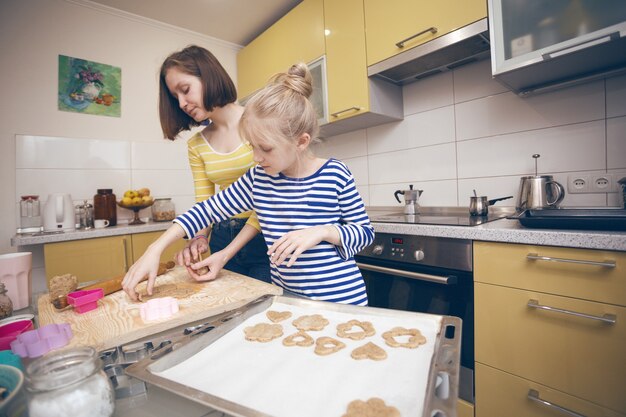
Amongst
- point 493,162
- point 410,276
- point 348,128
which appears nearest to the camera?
point 410,276

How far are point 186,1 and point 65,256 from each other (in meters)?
1.83

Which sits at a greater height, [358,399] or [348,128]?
[348,128]

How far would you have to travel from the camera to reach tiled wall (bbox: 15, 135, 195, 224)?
2035 millimetres

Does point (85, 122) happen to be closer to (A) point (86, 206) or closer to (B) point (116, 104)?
(B) point (116, 104)

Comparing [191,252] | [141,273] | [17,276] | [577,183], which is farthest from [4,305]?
[577,183]

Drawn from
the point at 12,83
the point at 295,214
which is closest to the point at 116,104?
the point at 12,83

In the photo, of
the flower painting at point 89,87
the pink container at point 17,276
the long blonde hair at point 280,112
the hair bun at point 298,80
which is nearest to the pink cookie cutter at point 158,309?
the pink container at point 17,276

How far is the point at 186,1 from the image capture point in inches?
88.7

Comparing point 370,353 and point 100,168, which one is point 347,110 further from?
point 100,168

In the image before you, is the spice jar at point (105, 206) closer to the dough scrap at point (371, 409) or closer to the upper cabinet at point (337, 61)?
the upper cabinet at point (337, 61)

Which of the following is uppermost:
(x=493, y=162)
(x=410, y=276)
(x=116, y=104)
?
(x=116, y=104)

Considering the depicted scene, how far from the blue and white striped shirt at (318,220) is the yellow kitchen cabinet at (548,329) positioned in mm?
547

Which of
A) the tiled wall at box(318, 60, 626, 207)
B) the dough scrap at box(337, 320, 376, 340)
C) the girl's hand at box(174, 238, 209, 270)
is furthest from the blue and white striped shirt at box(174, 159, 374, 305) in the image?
the tiled wall at box(318, 60, 626, 207)

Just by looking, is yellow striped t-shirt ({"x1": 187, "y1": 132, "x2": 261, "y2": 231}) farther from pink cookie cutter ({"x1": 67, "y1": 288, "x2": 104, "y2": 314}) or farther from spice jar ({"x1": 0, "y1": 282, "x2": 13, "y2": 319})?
spice jar ({"x1": 0, "y1": 282, "x2": 13, "y2": 319})
